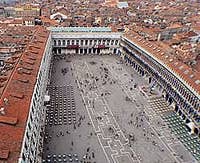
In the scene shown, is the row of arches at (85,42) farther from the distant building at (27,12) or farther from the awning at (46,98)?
the awning at (46,98)

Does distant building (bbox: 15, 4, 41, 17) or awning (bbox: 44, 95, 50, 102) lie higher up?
distant building (bbox: 15, 4, 41, 17)

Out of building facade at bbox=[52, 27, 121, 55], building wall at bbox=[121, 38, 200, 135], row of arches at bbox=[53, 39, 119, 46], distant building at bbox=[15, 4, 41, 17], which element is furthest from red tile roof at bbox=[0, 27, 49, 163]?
distant building at bbox=[15, 4, 41, 17]

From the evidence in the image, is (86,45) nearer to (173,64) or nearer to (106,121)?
(173,64)

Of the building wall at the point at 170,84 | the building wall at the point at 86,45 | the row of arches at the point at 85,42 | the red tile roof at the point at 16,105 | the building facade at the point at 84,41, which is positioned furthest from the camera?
the building wall at the point at 86,45

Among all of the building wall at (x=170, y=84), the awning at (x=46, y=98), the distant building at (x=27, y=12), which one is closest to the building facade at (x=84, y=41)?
the building wall at (x=170, y=84)

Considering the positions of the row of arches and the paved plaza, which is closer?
the paved plaza

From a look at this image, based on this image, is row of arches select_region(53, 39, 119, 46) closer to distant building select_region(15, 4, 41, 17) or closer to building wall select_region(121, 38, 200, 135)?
building wall select_region(121, 38, 200, 135)

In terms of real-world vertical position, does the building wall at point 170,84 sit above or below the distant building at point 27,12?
below
